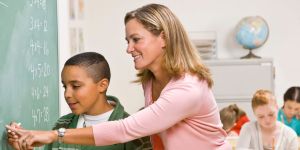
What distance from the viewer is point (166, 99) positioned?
1.93 m

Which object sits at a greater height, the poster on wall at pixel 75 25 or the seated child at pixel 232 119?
the poster on wall at pixel 75 25

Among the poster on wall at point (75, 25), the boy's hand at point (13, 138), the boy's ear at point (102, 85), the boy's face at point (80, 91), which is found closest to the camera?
the boy's hand at point (13, 138)

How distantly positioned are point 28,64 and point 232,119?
3359 mm

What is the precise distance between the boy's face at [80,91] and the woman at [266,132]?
1.91 meters

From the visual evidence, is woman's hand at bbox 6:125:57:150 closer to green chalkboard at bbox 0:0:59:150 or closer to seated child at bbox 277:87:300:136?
green chalkboard at bbox 0:0:59:150

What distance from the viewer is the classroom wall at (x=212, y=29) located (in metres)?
7.29

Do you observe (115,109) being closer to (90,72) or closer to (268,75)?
(90,72)

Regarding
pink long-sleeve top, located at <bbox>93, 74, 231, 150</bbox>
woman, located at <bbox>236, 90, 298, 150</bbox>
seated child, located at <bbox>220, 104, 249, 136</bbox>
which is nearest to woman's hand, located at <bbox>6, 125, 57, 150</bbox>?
pink long-sleeve top, located at <bbox>93, 74, 231, 150</bbox>

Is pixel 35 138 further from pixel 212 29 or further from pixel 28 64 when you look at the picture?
pixel 212 29

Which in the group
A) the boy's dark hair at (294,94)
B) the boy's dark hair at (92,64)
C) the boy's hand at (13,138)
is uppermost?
the boy's dark hair at (92,64)

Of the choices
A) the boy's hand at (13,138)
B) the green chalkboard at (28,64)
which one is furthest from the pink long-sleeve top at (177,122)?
the green chalkboard at (28,64)

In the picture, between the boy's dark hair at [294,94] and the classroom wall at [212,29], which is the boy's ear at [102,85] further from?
the classroom wall at [212,29]

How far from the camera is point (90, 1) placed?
7.36 metres

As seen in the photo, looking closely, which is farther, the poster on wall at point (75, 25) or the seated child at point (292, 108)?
the poster on wall at point (75, 25)
